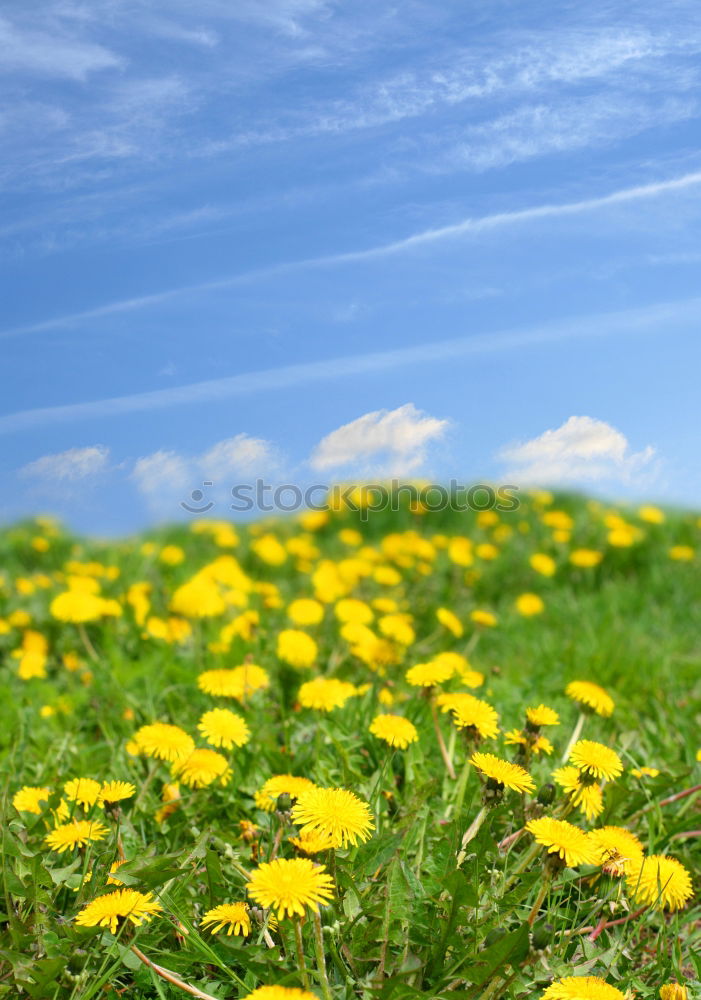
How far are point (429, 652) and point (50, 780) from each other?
1.61 meters

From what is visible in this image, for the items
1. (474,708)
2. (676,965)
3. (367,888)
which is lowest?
(676,965)

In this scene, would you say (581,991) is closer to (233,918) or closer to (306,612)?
(233,918)

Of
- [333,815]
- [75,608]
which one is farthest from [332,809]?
[75,608]

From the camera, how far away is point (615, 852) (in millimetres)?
1596

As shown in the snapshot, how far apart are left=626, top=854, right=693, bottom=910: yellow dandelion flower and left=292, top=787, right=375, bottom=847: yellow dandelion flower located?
1.59ft

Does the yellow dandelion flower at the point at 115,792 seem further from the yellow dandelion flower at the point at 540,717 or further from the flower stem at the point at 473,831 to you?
the yellow dandelion flower at the point at 540,717

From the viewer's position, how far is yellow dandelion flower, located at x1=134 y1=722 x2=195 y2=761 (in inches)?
72.0

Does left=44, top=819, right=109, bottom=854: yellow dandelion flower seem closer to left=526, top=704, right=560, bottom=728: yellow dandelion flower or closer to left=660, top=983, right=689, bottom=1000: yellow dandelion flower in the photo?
left=526, top=704, right=560, bottom=728: yellow dandelion flower

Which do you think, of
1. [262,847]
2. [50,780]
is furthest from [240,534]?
[262,847]

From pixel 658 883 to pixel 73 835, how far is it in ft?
3.25

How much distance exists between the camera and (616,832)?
5.45ft

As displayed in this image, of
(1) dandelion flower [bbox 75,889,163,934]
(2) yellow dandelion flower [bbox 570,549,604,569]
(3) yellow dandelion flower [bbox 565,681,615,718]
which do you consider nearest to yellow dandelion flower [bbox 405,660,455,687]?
(3) yellow dandelion flower [bbox 565,681,615,718]

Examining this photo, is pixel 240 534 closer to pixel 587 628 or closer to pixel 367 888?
pixel 587 628

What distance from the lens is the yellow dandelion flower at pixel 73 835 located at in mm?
1636
